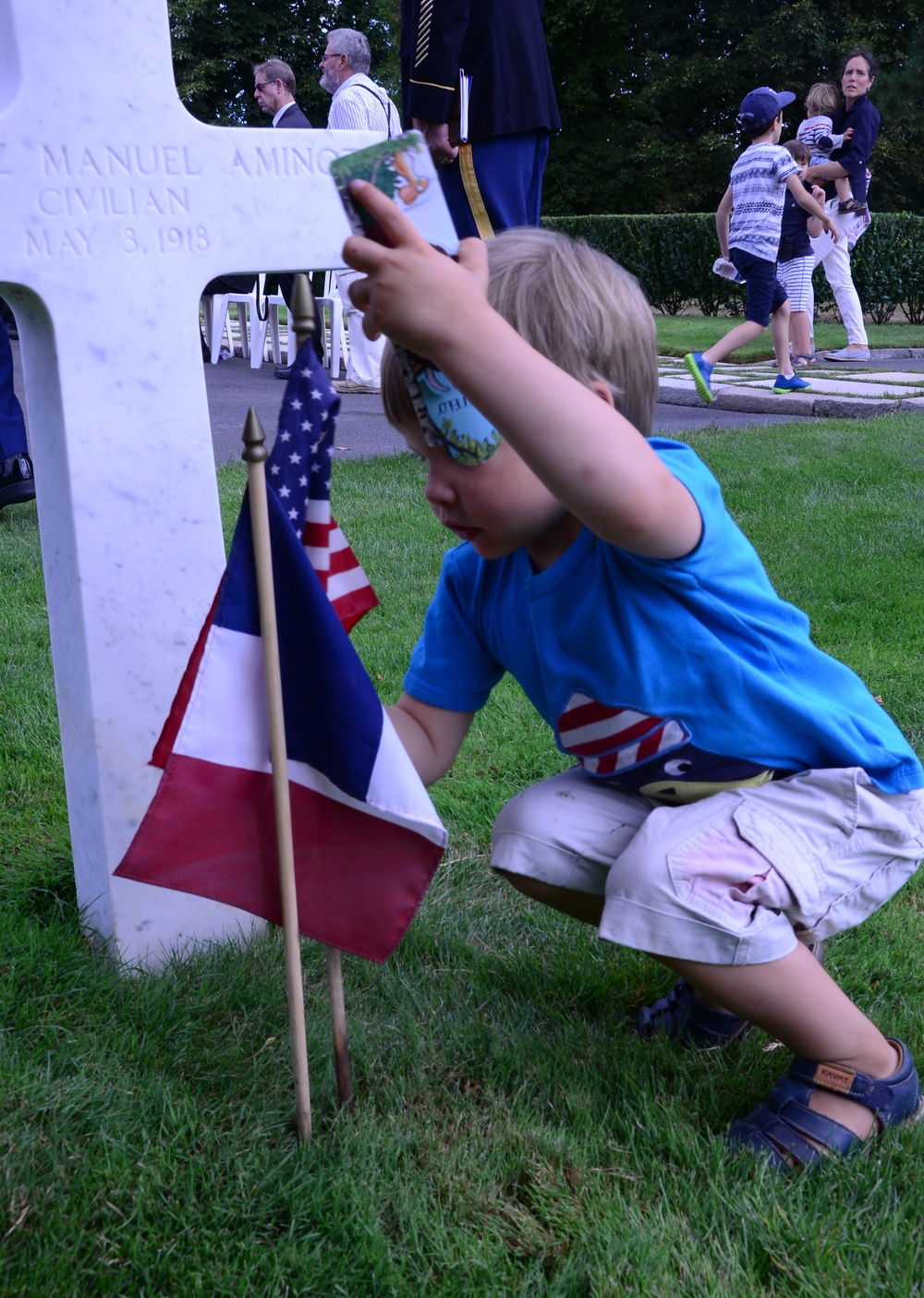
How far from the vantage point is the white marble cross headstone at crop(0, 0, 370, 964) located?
1.68m

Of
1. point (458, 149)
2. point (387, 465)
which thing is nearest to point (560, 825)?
point (458, 149)

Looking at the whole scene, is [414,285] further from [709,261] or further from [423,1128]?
[709,261]

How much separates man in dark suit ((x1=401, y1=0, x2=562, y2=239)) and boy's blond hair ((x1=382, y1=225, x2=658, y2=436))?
3506 mm

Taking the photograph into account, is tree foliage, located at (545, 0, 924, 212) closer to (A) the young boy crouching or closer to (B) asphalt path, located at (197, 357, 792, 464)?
(B) asphalt path, located at (197, 357, 792, 464)

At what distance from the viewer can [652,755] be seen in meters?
1.74

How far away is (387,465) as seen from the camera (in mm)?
6266

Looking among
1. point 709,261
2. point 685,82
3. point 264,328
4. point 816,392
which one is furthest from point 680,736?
point 685,82

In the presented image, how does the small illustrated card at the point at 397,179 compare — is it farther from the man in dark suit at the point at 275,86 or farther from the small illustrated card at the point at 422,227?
the man in dark suit at the point at 275,86

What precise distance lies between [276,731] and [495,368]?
0.48 metres

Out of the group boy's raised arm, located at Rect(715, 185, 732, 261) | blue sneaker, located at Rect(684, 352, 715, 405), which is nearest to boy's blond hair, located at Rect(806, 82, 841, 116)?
boy's raised arm, located at Rect(715, 185, 732, 261)

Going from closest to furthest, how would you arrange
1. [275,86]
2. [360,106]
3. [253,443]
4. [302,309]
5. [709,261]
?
[253,443]
[302,309]
[360,106]
[275,86]
[709,261]

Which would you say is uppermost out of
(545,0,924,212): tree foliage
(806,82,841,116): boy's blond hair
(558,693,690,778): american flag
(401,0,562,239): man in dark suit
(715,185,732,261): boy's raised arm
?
(545,0,924,212): tree foliage

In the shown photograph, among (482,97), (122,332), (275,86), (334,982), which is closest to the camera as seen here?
(334,982)

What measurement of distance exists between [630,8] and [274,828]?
114 ft
